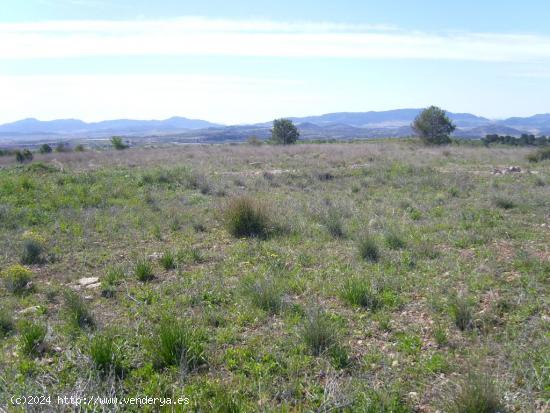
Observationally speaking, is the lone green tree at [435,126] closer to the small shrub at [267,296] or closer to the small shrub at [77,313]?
the small shrub at [267,296]

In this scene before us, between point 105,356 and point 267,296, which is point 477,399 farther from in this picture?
point 105,356

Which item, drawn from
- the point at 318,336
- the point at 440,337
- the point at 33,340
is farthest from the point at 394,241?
the point at 33,340

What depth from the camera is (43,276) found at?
6715 millimetres

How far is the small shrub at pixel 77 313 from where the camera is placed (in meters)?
4.92

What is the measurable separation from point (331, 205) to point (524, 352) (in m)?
6.96

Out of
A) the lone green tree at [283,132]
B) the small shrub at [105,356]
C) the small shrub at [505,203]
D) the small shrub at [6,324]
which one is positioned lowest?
the small shrub at [6,324]

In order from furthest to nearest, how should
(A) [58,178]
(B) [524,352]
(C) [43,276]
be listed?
(A) [58,178]
(C) [43,276]
(B) [524,352]

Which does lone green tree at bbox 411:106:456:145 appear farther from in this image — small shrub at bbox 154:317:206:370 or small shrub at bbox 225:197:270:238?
small shrub at bbox 154:317:206:370

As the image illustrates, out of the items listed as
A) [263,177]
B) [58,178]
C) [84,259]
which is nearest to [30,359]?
[84,259]

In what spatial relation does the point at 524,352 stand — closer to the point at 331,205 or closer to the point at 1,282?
the point at 1,282

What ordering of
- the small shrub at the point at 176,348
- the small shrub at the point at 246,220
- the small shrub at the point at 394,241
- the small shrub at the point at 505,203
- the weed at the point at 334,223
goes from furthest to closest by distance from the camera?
the small shrub at the point at 505,203 → the small shrub at the point at 246,220 → the weed at the point at 334,223 → the small shrub at the point at 394,241 → the small shrub at the point at 176,348

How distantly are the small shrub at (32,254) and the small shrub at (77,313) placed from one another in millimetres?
2436

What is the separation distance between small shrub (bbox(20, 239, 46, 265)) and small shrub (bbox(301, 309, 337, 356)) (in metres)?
4.86

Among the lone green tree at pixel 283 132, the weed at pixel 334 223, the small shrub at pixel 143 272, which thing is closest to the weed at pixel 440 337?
the small shrub at pixel 143 272
